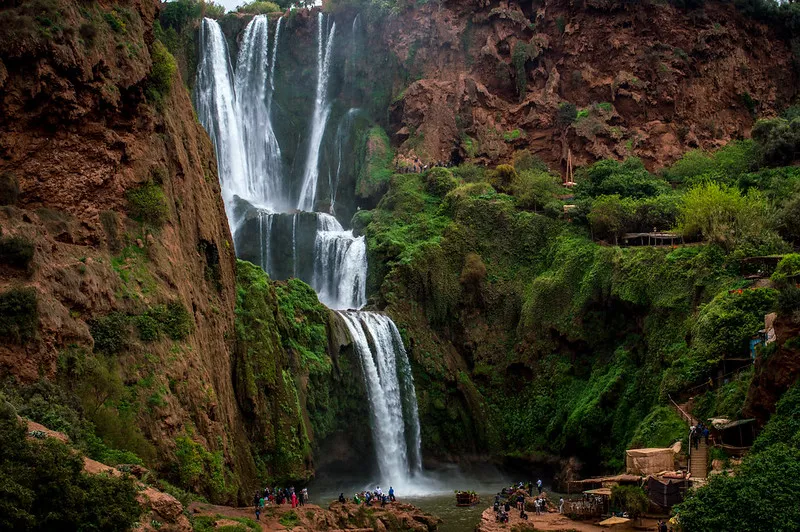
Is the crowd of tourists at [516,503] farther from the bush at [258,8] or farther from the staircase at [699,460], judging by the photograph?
the bush at [258,8]

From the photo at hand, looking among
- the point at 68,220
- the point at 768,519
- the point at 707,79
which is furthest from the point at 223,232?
the point at 707,79

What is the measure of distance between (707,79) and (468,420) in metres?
39.1

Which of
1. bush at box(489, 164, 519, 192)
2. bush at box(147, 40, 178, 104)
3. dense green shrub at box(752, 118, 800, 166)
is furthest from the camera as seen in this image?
bush at box(489, 164, 519, 192)

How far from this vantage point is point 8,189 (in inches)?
1240

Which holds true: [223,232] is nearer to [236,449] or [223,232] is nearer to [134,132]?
[134,132]

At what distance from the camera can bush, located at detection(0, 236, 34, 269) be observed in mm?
29125

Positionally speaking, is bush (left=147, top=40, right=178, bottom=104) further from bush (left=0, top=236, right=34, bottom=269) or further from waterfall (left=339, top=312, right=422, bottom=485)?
waterfall (left=339, top=312, right=422, bottom=485)

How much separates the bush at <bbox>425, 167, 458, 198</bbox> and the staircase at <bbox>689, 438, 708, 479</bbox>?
111ft

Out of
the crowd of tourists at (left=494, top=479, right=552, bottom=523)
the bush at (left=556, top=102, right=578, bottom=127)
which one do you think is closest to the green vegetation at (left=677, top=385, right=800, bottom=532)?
the crowd of tourists at (left=494, top=479, right=552, bottom=523)

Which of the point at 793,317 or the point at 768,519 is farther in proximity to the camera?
the point at 793,317

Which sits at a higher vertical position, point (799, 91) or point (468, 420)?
point (799, 91)

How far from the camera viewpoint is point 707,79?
7438 cm

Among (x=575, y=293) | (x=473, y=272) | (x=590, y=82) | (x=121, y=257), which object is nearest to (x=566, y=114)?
(x=590, y=82)

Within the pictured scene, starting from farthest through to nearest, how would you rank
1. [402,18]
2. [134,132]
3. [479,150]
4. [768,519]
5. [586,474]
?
[402,18] → [479,150] → [586,474] → [134,132] → [768,519]
